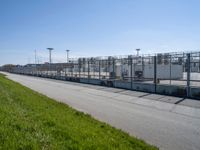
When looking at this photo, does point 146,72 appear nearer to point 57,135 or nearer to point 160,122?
point 160,122

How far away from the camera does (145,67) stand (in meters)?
26.9

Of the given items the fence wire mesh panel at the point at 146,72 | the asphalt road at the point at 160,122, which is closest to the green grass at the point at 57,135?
the asphalt road at the point at 160,122

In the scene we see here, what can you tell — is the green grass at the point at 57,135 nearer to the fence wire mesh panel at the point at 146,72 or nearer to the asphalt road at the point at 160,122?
the asphalt road at the point at 160,122

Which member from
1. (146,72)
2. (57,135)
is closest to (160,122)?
(57,135)

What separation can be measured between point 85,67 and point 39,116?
25.9 meters

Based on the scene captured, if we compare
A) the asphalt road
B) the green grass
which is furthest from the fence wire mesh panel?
the green grass

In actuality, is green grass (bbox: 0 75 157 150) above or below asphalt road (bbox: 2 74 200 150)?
above

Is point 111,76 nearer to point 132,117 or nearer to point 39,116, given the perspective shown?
point 132,117

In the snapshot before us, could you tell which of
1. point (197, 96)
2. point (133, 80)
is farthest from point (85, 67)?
point (197, 96)

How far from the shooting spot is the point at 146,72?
91.5ft

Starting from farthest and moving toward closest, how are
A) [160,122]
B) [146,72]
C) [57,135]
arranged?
[146,72] < [160,122] < [57,135]

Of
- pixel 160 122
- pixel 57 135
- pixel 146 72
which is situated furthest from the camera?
pixel 146 72

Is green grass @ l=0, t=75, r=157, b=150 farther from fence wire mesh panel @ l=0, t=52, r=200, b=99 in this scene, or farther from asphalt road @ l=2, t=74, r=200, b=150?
fence wire mesh panel @ l=0, t=52, r=200, b=99

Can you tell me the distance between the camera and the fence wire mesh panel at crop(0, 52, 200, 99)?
1655 cm
